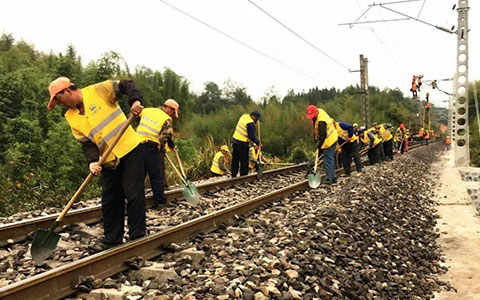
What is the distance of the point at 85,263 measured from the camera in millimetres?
3621

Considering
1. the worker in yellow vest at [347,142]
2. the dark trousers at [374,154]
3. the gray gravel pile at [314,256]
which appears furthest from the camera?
the dark trousers at [374,154]

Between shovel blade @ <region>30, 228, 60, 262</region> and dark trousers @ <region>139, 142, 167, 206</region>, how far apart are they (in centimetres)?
272

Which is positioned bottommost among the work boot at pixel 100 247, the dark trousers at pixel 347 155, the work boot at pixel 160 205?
the work boot at pixel 100 247

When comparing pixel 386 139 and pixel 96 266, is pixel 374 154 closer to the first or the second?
pixel 386 139

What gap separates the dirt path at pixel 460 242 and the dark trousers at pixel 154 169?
160 inches

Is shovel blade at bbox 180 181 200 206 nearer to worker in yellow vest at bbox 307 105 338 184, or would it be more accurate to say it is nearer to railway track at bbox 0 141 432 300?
railway track at bbox 0 141 432 300

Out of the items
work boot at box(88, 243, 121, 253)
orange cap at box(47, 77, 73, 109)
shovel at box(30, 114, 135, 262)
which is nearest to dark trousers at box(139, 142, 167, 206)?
work boot at box(88, 243, 121, 253)

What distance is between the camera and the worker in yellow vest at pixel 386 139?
A: 60.4 feet

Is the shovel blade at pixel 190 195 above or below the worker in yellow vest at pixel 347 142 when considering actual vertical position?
below

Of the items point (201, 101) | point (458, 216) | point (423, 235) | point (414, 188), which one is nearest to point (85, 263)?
point (423, 235)

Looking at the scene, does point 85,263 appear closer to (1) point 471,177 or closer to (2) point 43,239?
(2) point 43,239

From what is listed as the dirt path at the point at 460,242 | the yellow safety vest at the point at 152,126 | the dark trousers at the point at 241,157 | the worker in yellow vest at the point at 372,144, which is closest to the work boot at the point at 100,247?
the yellow safety vest at the point at 152,126

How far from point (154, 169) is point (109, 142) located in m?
2.54

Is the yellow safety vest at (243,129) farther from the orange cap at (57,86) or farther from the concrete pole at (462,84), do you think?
the concrete pole at (462,84)
